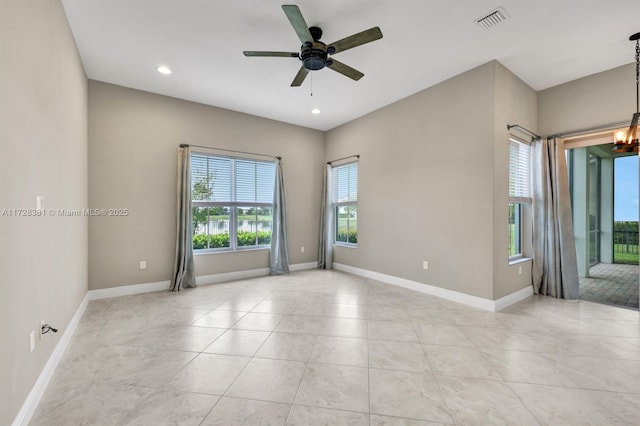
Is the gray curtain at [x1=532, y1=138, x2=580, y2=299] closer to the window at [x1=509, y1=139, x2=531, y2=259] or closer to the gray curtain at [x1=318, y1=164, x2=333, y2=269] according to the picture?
the window at [x1=509, y1=139, x2=531, y2=259]

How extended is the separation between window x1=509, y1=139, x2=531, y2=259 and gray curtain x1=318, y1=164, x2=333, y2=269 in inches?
130

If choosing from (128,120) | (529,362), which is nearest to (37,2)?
(128,120)

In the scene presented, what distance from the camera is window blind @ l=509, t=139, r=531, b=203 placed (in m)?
3.83

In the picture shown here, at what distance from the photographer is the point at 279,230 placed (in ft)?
17.8

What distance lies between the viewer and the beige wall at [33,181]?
1.43 m

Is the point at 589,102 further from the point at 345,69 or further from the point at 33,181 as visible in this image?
the point at 33,181

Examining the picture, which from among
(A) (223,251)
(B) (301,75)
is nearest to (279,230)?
(A) (223,251)

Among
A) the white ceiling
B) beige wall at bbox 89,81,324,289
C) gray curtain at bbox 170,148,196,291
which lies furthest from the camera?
gray curtain at bbox 170,148,196,291

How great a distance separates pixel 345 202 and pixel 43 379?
486 cm

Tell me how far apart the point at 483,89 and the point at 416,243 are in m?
2.30

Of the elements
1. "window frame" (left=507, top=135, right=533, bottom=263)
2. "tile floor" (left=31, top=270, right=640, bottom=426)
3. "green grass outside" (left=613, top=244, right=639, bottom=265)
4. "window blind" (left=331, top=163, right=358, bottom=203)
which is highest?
"window blind" (left=331, top=163, right=358, bottom=203)

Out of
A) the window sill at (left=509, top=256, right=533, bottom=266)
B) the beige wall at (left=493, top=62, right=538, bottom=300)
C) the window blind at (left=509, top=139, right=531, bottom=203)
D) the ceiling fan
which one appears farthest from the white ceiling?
the window sill at (left=509, top=256, right=533, bottom=266)

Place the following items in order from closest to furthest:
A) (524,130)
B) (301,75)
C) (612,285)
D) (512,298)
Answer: (301,75) → (512,298) → (524,130) → (612,285)

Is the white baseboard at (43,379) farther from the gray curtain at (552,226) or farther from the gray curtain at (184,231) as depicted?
the gray curtain at (552,226)
